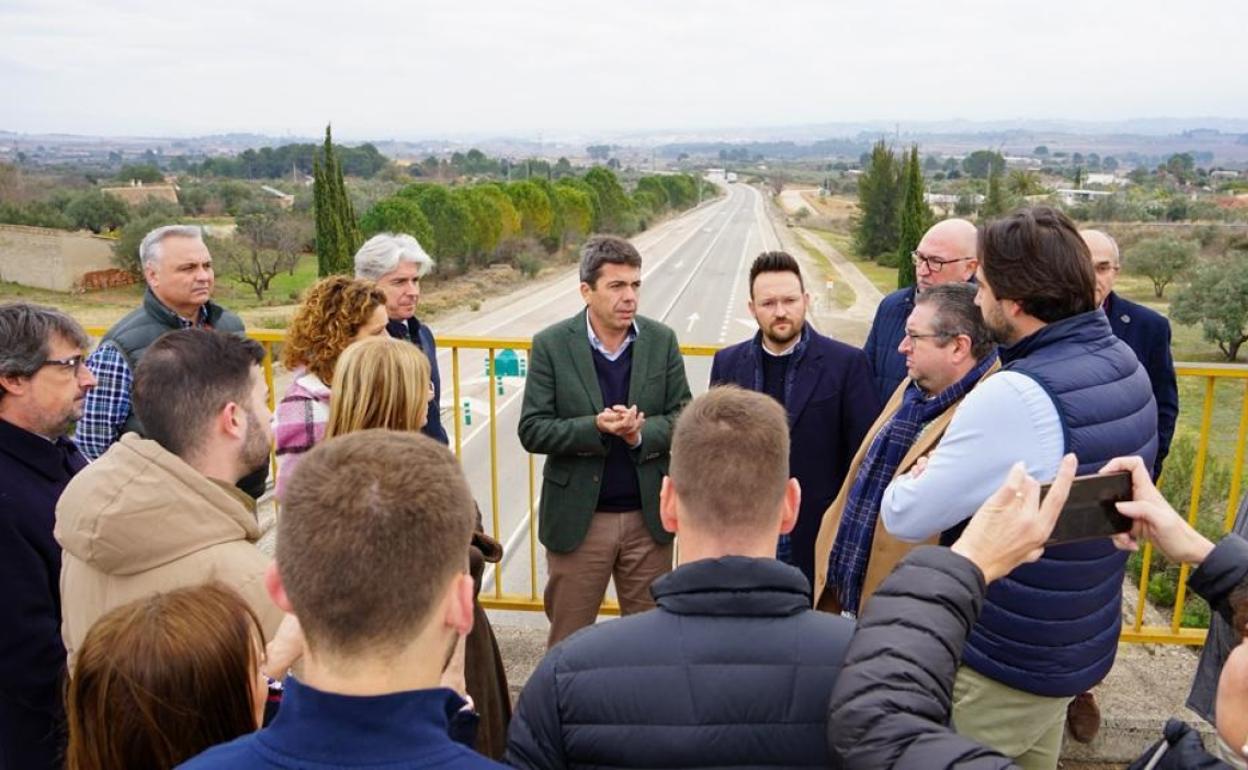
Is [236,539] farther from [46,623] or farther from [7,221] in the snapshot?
[7,221]

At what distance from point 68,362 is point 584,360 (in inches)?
75.5

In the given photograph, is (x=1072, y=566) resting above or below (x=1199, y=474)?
above

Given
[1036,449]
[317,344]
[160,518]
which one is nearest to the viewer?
[160,518]

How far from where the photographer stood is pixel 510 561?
12.2m

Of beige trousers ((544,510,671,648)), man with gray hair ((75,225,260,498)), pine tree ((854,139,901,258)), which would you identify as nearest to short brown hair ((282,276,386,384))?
man with gray hair ((75,225,260,498))

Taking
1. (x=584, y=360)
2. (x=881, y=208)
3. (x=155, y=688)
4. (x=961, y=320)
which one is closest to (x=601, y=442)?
(x=584, y=360)

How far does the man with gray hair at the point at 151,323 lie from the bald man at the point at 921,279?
8.85 ft

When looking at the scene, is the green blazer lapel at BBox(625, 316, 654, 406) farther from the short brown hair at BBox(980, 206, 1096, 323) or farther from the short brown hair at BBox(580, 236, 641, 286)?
the short brown hair at BBox(980, 206, 1096, 323)

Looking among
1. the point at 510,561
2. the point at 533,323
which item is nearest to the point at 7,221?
the point at 533,323

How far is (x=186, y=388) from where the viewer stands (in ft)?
8.06

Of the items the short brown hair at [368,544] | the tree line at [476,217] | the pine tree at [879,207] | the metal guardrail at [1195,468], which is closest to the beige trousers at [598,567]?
the metal guardrail at [1195,468]

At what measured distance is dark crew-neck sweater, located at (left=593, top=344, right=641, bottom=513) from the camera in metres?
3.96

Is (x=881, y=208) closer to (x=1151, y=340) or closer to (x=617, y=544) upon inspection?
(x=1151, y=340)

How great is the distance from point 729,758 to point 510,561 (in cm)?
1081
